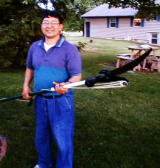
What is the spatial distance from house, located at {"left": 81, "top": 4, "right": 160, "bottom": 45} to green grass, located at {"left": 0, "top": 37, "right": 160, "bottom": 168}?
66.7 feet

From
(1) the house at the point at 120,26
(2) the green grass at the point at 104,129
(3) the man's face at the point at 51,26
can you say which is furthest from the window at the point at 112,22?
(3) the man's face at the point at 51,26

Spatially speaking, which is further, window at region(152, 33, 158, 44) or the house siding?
the house siding

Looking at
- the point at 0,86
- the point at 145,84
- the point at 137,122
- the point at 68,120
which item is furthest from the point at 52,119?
the point at 145,84

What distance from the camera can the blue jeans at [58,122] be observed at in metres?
2.89

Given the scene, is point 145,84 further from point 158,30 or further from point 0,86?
point 158,30

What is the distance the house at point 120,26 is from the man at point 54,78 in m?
23.9

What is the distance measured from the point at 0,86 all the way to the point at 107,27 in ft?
82.2

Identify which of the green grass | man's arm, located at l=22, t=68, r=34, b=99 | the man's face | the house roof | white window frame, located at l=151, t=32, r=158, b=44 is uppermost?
the house roof

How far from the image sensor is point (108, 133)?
15.1ft

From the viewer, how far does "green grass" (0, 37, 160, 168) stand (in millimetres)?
3754

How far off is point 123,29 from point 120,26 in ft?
1.69

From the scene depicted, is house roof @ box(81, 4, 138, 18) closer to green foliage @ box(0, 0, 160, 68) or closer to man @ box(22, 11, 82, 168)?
green foliage @ box(0, 0, 160, 68)

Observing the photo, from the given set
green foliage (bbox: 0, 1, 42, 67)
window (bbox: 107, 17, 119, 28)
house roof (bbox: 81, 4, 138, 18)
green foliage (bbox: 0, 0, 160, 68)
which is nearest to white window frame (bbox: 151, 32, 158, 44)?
house roof (bbox: 81, 4, 138, 18)

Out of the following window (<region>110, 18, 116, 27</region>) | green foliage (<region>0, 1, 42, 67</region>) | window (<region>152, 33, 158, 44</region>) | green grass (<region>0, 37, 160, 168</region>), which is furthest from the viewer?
window (<region>110, 18, 116, 27</region>)
